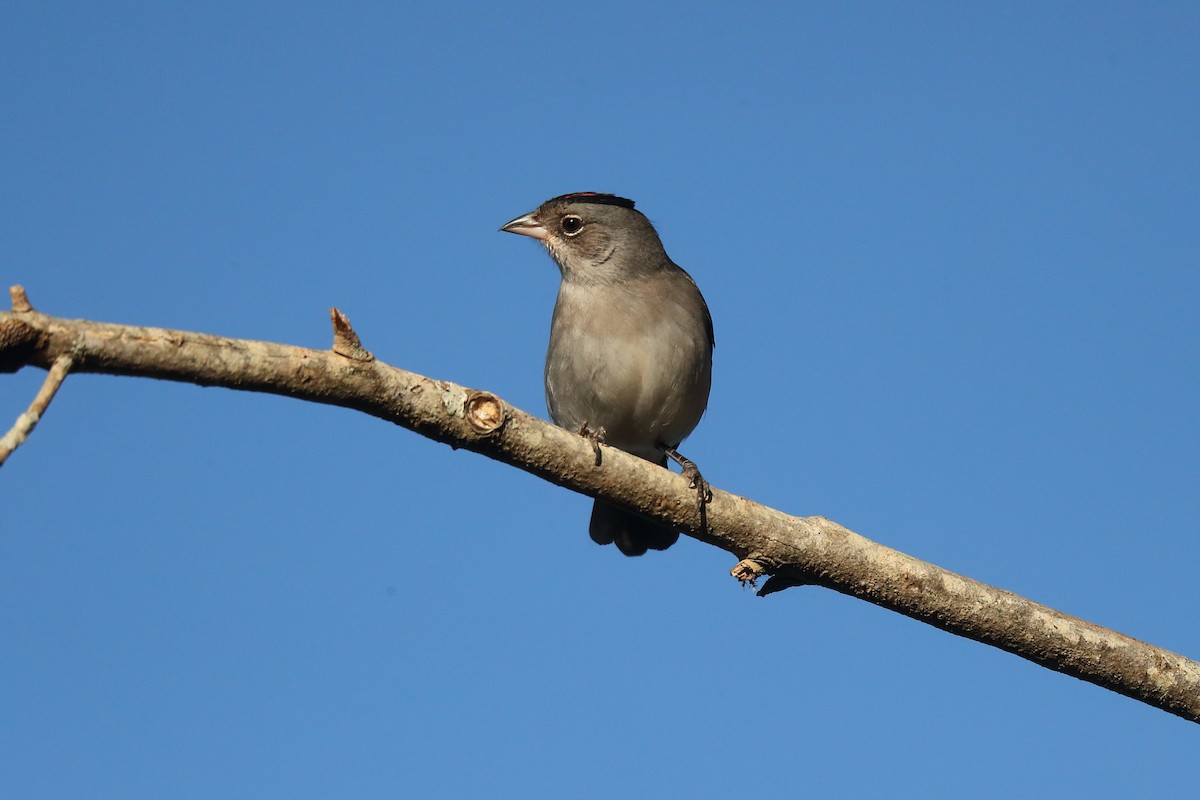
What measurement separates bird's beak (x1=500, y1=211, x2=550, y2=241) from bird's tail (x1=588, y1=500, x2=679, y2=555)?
2.49m

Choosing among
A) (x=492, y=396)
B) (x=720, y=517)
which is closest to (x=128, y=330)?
(x=492, y=396)

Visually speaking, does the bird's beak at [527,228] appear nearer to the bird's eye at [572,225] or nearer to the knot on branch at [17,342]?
the bird's eye at [572,225]

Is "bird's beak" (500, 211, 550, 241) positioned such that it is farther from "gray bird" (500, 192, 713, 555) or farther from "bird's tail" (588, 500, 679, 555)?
"bird's tail" (588, 500, 679, 555)

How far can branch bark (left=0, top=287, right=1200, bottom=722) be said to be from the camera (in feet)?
16.3

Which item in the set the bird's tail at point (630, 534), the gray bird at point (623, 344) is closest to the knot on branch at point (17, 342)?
the gray bird at point (623, 344)

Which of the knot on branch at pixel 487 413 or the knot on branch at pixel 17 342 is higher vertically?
the knot on branch at pixel 487 413

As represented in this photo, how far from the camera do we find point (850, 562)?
5.96 m

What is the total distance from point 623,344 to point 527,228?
1865 millimetres

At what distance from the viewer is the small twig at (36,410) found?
3.88m

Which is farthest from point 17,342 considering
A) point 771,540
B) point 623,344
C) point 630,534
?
point 630,534

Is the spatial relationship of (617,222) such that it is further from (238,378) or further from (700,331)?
(238,378)

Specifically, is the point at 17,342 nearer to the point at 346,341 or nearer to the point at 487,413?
the point at 346,341

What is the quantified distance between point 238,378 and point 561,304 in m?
5.01

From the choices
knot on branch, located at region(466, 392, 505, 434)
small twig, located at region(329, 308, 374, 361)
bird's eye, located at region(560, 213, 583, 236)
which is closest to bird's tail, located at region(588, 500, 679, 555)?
bird's eye, located at region(560, 213, 583, 236)
